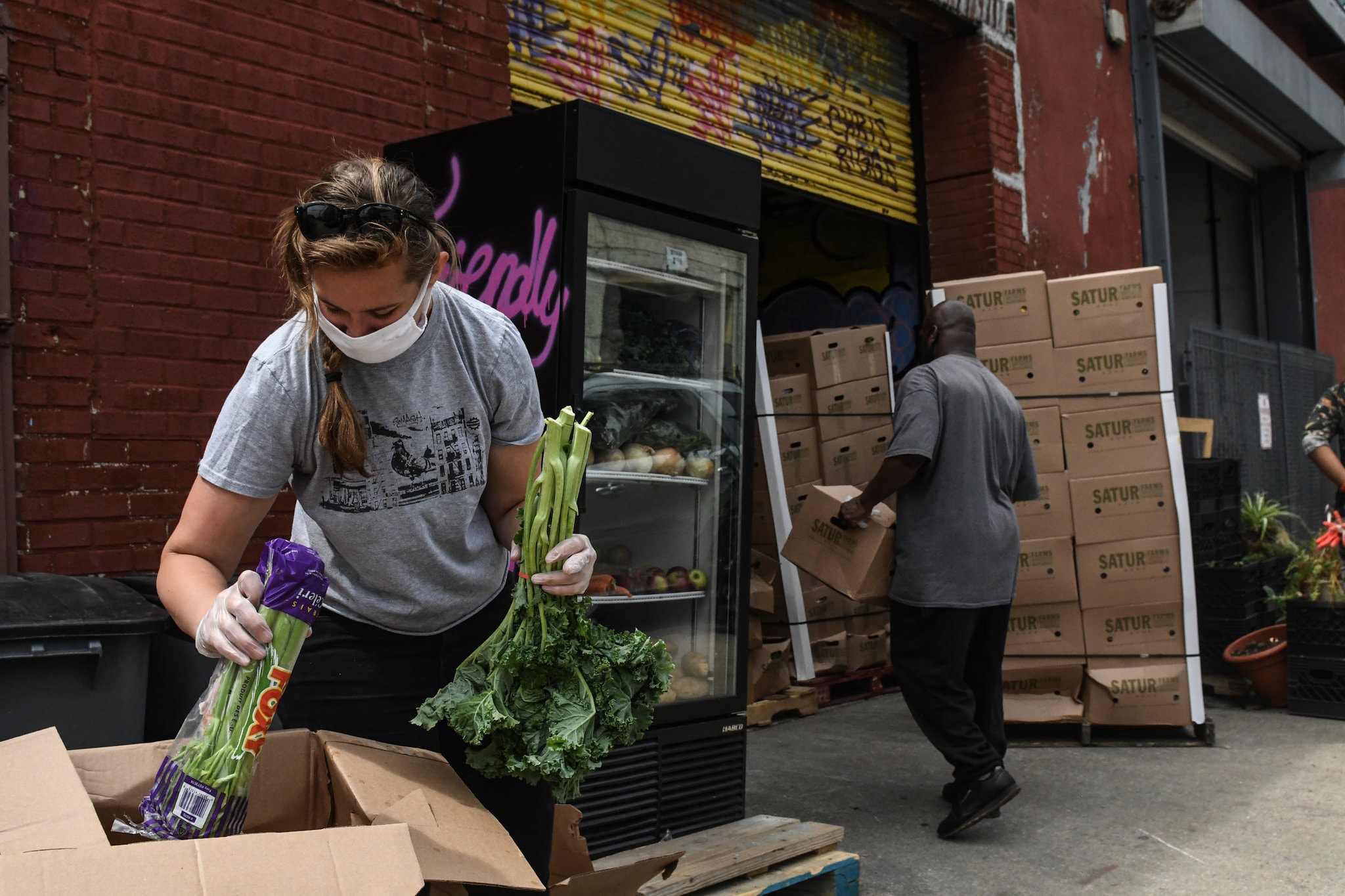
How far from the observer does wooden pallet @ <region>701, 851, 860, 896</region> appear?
3439 millimetres

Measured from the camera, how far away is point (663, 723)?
407 cm

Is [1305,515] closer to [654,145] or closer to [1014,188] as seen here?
[1014,188]

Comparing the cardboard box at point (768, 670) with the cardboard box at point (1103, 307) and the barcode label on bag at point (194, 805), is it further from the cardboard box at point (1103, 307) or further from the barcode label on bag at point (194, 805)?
the barcode label on bag at point (194, 805)

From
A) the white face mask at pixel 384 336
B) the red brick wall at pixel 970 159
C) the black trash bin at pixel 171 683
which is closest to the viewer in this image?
the white face mask at pixel 384 336

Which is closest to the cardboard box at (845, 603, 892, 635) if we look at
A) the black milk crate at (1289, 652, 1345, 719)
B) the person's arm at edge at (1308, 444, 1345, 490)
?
the black milk crate at (1289, 652, 1345, 719)

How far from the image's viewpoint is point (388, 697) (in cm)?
224

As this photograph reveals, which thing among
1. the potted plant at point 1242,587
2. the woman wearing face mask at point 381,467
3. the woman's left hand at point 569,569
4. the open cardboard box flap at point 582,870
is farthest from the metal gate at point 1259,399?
the woman's left hand at point 569,569

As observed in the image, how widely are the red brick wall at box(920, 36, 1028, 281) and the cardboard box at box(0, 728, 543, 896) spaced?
700 cm

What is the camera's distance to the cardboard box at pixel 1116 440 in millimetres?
5828

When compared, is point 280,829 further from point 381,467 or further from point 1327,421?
point 1327,421

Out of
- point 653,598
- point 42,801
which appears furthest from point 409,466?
point 653,598

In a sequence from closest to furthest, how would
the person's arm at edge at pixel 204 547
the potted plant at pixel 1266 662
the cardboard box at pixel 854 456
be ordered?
1. the person's arm at edge at pixel 204 547
2. the cardboard box at pixel 854 456
3. the potted plant at pixel 1266 662

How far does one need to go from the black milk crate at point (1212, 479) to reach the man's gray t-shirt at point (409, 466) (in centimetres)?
584

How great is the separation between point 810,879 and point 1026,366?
3322 millimetres
